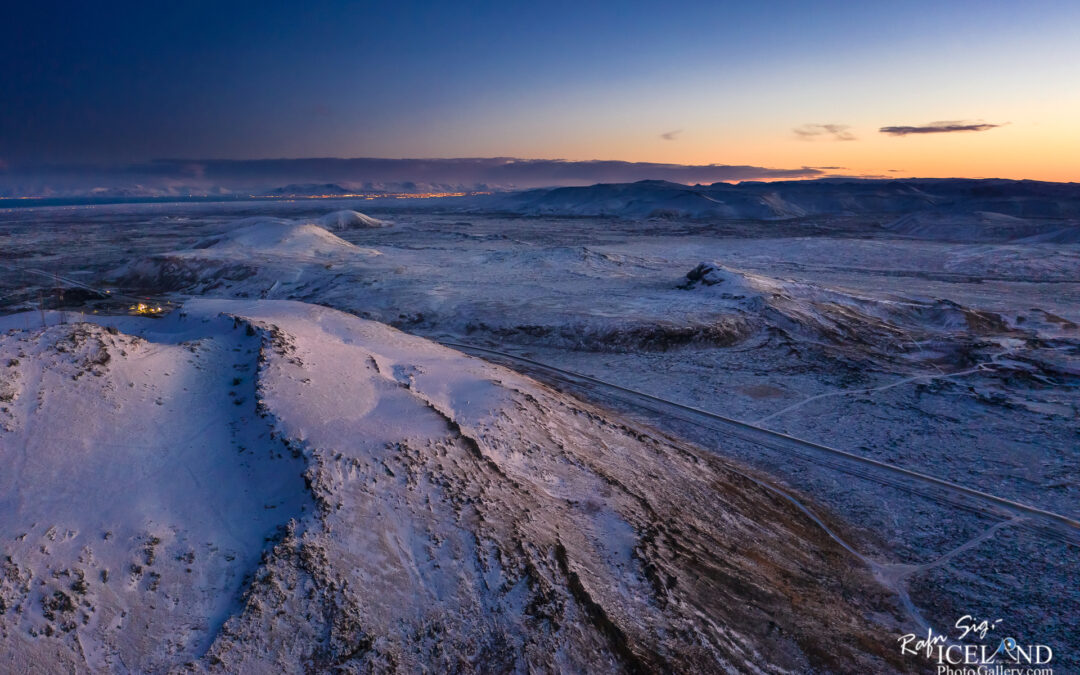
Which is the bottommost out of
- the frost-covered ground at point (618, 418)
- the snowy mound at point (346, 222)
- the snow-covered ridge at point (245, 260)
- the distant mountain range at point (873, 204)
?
the frost-covered ground at point (618, 418)

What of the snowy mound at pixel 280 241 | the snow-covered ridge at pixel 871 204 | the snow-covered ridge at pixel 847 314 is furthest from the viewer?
the snow-covered ridge at pixel 871 204

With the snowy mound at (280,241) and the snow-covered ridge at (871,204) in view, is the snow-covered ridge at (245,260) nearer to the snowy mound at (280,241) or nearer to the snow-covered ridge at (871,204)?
the snowy mound at (280,241)

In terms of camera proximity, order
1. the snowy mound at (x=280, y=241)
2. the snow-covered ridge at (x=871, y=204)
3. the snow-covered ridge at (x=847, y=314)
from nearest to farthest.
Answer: the snow-covered ridge at (x=847, y=314) < the snowy mound at (x=280, y=241) < the snow-covered ridge at (x=871, y=204)

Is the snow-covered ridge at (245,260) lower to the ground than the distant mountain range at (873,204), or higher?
lower

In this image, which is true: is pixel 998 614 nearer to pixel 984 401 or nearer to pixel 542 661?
pixel 542 661

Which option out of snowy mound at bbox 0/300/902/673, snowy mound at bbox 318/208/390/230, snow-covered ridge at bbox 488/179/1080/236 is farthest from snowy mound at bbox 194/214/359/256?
snow-covered ridge at bbox 488/179/1080/236

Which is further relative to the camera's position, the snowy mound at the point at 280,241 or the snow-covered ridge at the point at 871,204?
the snow-covered ridge at the point at 871,204

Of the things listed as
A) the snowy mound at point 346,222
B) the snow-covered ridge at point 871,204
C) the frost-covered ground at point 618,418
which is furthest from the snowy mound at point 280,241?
the snow-covered ridge at point 871,204

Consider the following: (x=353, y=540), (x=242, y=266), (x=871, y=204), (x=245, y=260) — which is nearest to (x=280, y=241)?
(x=245, y=260)
